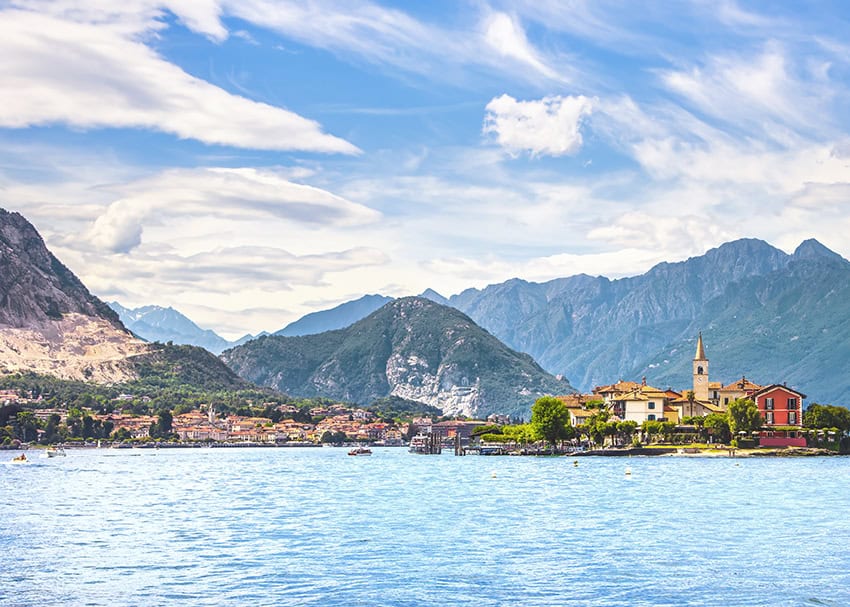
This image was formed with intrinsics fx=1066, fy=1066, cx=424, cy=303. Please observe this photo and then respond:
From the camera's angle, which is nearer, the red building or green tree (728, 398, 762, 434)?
green tree (728, 398, 762, 434)

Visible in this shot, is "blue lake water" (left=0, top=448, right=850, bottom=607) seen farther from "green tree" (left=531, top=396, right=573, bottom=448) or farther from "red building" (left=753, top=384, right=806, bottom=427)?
"red building" (left=753, top=384, right=806, bottom=427)

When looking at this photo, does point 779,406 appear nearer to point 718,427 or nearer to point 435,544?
point 718,427

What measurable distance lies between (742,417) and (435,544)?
126847 millimetres

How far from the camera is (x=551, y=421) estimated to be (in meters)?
176

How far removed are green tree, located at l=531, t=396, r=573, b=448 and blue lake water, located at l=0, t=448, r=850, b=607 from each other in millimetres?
69474

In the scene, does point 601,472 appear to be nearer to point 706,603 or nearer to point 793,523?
point 793,523

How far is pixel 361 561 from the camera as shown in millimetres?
50719

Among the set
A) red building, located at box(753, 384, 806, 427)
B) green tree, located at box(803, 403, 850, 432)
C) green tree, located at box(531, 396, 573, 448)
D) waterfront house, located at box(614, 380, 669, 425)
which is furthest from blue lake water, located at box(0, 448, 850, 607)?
waterfront house, located at box(614, 380, 669, 425)

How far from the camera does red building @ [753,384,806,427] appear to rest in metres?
188

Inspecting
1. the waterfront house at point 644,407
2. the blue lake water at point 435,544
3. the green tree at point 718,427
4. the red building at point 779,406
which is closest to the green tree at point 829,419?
the red building at point 779,406

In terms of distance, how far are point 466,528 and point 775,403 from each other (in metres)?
137

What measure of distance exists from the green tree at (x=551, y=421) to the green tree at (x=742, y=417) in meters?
26.5

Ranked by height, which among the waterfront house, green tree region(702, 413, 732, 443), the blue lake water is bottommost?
the blue lake water

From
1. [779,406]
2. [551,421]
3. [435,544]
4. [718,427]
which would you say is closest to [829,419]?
[779,406]
